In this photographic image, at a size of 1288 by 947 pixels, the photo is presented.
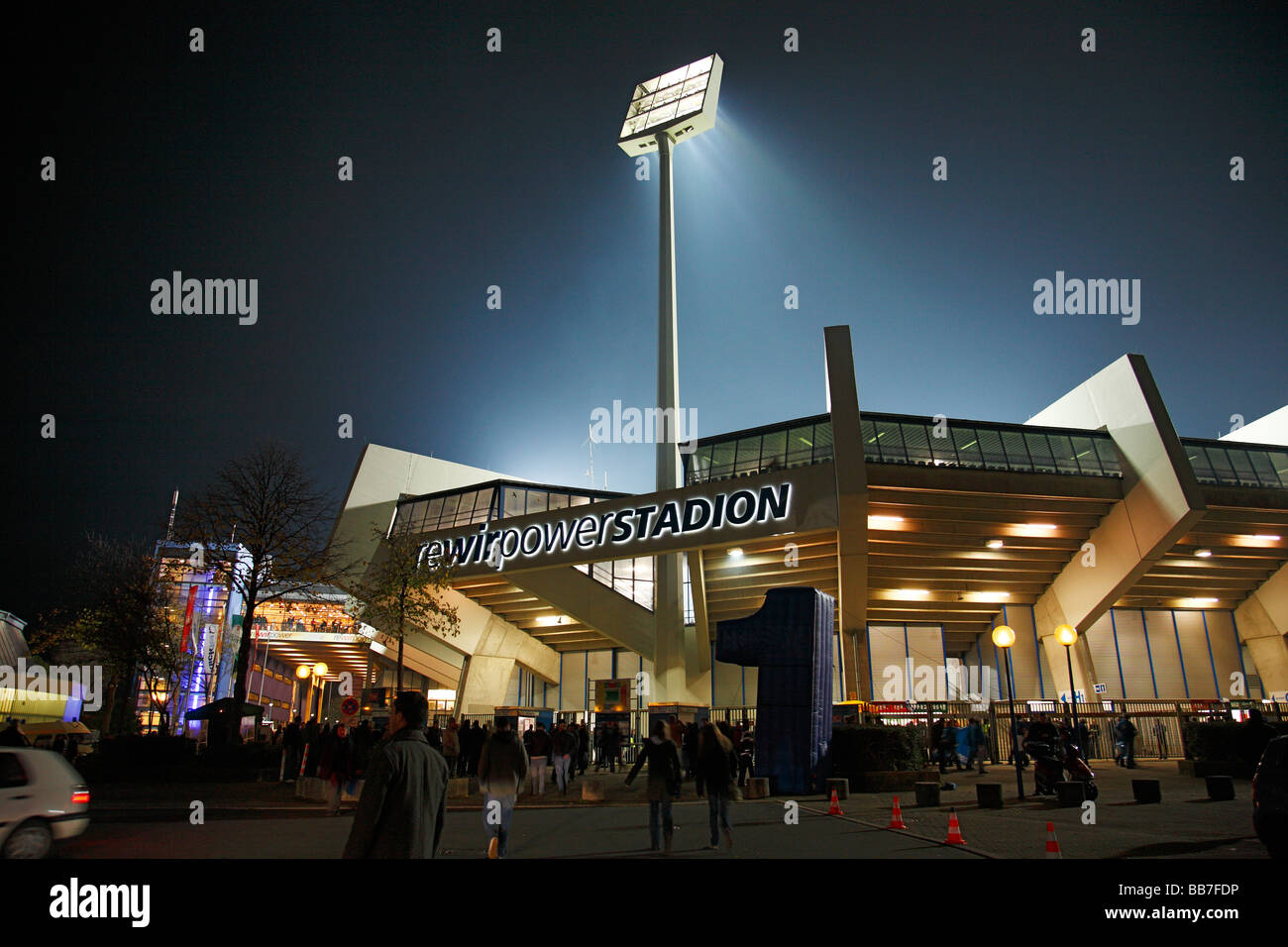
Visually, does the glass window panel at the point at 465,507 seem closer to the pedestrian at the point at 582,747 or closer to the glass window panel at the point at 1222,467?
the pedestrian at the point at 582,747

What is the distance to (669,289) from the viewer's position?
39594 mm

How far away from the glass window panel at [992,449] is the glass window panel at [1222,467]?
1011 cm

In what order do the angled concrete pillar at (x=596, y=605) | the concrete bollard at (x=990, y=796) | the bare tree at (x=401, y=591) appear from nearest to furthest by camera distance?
the concrete bollard at (x=990, y=796), the bare tree at (x=401, y=591), the angled concrete pillar at (x=596, y=605)

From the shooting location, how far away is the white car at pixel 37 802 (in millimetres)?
8172

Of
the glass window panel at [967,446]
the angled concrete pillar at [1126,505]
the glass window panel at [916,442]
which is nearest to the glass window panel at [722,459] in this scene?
the glass window panel at [916,442]

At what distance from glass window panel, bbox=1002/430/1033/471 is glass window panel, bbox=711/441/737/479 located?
36.4 ft

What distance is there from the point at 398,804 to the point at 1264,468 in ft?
134

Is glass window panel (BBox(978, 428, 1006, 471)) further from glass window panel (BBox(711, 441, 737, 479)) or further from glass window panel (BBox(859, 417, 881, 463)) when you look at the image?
glass window panel (BBox(711, 441, 737, 479))

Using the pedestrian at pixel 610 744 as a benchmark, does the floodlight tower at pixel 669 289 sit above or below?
above

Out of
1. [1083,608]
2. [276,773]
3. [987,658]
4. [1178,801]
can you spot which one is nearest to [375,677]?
[276,773]

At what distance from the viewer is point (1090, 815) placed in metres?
10.4
